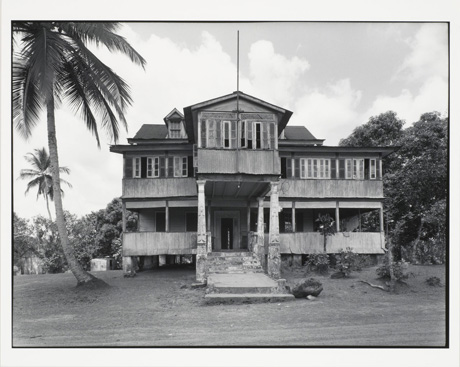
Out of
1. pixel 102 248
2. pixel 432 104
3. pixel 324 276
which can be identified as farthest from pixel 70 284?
pixel 102 248

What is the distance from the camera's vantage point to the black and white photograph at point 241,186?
9.07 metres

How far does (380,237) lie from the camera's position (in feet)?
64.8

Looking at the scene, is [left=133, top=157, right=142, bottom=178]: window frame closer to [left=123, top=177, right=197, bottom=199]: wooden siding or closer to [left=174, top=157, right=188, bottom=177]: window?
[left=123, top=177, right=197, bottom=199]: wooden siding

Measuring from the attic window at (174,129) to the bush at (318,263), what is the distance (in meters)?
10.5

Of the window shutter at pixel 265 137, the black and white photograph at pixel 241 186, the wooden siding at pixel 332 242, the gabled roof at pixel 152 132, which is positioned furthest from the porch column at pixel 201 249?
the gabled roof at pixel 152 132

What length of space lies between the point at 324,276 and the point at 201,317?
7.39m

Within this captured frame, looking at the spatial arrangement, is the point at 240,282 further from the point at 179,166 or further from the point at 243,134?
the point at 179,166

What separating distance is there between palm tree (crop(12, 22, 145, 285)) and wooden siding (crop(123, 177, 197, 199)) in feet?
16.8

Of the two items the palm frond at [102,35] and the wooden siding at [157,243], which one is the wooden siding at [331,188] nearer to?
the wooden siding at [157,243]

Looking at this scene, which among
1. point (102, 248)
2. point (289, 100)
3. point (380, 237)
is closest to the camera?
point (289, 100)

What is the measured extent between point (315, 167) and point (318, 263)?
539cm

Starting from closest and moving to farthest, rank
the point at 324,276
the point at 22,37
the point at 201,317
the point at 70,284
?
the point at 22,37 → the point at 201,317 → the point at 70,284 → the point at 324,276

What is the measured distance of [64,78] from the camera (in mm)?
13602

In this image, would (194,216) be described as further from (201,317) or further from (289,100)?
(201,317)
